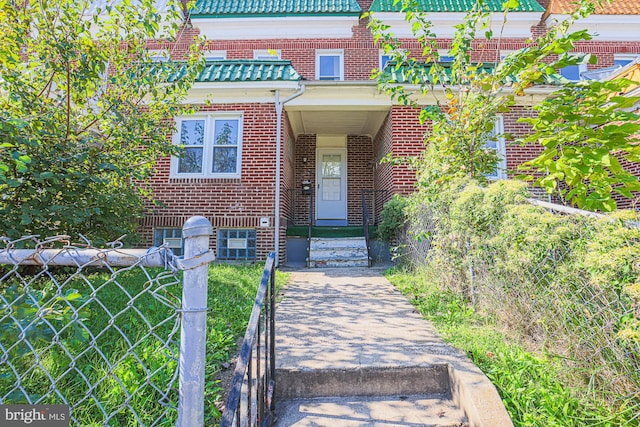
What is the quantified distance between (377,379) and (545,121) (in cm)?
258

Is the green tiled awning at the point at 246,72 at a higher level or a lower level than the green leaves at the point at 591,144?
higher

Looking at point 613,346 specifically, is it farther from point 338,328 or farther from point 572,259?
point 338,328

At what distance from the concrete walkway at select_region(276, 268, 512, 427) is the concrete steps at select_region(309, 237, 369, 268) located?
3.94 metres

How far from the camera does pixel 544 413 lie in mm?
1917

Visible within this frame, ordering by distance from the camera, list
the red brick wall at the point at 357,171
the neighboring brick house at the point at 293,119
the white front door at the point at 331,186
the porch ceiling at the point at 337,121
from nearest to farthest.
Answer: the neighboring brick house at the point at 293,119 → the porch ceiling at the point at 337,121 → the red brick wall at the point at 357,171 → the white front door at the point at 331,186

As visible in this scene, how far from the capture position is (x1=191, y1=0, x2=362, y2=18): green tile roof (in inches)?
399

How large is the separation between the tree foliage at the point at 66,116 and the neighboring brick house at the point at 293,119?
64.8 inches

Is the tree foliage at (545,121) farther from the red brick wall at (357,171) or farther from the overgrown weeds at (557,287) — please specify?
the red brick wall at (357,171)

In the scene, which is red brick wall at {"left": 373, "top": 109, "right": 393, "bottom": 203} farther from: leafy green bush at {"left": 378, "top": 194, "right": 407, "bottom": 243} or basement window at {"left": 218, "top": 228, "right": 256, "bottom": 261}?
basement window at {"left": 218, "top": 228, "right": 256, "bottom": 261}

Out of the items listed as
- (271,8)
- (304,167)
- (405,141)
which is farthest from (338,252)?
(271,8)

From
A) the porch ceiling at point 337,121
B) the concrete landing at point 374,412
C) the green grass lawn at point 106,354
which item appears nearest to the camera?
the green grass lawn at point 106,354

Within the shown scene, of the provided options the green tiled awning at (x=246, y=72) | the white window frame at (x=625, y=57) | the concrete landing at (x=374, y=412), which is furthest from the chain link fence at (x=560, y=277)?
the white window frame at (x=625, y=57)

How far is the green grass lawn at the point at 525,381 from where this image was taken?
185 centimetres

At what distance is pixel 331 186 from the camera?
10.6m
